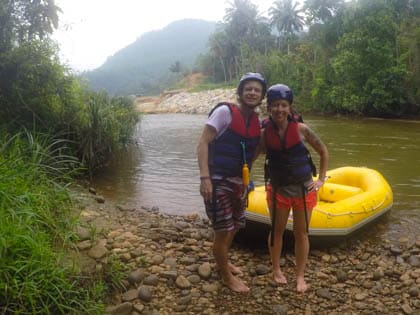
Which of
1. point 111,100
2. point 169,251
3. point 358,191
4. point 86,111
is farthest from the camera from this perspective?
point 111,100

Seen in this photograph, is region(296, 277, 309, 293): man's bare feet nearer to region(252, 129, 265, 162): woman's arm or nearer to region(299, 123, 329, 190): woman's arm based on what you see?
region(299, 123, 329, 190): woman's arm

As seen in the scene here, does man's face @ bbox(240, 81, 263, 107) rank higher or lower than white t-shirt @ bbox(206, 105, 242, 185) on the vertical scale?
higher

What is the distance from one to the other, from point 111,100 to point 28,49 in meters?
3.37

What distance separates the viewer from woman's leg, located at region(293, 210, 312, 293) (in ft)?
9.49

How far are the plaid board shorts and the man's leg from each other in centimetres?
8

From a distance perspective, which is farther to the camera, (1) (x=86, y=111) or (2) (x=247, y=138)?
(1) (x=86, y=111)

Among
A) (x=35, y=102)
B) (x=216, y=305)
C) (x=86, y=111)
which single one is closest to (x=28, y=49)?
(x=35, y=102)

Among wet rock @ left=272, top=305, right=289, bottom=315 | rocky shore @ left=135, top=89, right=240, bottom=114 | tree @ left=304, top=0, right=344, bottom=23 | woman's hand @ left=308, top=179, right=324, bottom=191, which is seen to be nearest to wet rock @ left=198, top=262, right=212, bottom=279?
wet rock @ left=272, top=305, right=289, bottom=315

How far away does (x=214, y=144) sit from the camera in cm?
266

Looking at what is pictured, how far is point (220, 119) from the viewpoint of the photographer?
8.52ft

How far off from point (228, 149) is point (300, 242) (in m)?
0.95

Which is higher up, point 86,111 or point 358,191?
point 86,111

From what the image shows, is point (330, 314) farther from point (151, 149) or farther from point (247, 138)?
point (151, 149)

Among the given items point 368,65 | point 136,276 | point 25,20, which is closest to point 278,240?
point 136,276
